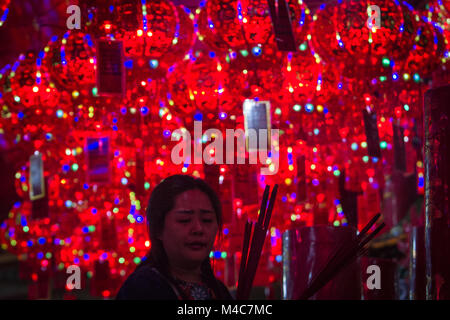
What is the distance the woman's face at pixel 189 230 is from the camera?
6.25 ft

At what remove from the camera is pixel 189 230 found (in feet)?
6.29

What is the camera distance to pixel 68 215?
15.5 ft

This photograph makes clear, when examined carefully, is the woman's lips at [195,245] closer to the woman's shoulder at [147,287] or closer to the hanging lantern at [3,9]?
the woman's shoulder at [147,287]

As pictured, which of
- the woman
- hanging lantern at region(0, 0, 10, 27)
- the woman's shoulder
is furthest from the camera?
hanging lantern at region(0, 0, 10, 27)

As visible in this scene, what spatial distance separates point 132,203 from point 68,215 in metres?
0.73

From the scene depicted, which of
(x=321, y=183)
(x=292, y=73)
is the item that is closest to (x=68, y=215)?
(x=321, y=183)

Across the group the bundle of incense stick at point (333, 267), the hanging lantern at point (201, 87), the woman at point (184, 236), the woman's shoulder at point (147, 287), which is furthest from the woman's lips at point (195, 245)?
the hanging lantern at point (201, 87)

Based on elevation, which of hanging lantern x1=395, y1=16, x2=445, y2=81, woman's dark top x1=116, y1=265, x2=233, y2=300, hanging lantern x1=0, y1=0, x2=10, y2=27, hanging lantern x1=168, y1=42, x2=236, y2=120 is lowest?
woman's dark top x1=116, y1=265, x2=233, y2=300

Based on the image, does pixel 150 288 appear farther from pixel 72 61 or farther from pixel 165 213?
pixel 72 61

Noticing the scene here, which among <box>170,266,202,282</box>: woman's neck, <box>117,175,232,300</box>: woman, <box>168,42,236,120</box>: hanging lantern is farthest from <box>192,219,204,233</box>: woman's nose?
<box>168,42,236,120</box>: hanging lantern

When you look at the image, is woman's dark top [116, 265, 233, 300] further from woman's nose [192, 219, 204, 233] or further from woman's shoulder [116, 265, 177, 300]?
woman's nose [192, 219, 204, 233]

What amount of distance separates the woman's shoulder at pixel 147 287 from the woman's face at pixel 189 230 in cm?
10

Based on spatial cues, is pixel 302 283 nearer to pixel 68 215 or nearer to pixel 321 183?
pixel 321 183

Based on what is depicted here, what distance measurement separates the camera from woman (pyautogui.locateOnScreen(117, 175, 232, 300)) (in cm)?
190
